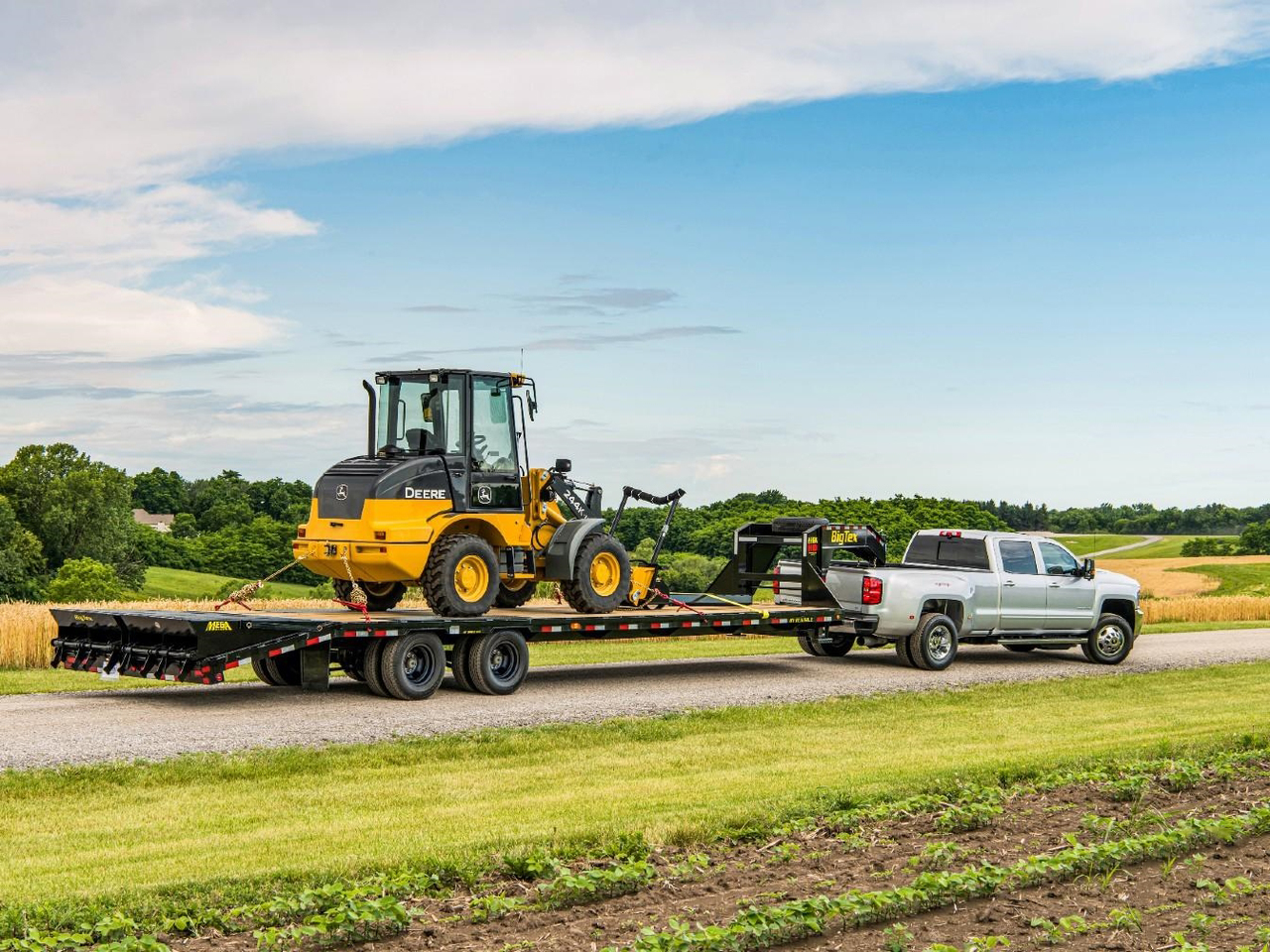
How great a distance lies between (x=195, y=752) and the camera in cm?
1265

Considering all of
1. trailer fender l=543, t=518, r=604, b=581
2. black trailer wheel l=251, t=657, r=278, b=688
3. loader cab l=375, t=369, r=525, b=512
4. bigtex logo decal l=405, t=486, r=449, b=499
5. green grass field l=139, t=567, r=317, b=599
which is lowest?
green grass field l=139, t=567, r=317, b=599

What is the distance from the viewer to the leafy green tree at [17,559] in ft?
254

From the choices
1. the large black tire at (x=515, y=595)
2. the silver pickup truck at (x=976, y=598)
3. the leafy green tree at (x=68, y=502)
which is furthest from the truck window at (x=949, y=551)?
the leafy green tree at (x=68, y=502)

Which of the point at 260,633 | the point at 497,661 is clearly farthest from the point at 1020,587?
the point at 260,633

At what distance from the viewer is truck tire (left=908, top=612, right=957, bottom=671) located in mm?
20750

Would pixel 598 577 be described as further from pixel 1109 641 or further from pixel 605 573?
pixel 1109 641

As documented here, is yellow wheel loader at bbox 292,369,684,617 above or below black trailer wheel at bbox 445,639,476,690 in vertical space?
above

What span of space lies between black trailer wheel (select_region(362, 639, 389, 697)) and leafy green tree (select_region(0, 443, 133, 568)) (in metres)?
77.6

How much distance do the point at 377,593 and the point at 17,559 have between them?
68.6 m

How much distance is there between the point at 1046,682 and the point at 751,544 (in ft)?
15.8

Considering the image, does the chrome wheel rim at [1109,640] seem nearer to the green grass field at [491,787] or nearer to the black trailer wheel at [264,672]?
the green grass field at [491,787]

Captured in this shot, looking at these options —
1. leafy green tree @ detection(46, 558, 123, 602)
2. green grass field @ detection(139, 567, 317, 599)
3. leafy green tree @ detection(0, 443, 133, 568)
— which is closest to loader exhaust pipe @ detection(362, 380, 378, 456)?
green grass field @ detection(139, 567, 317, 599)

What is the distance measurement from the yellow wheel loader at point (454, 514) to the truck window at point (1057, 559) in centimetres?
701

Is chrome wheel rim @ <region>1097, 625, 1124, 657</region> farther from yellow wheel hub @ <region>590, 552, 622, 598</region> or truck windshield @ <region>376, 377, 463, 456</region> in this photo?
truck windshield @ <region>376, 377, 463, 456</region>
